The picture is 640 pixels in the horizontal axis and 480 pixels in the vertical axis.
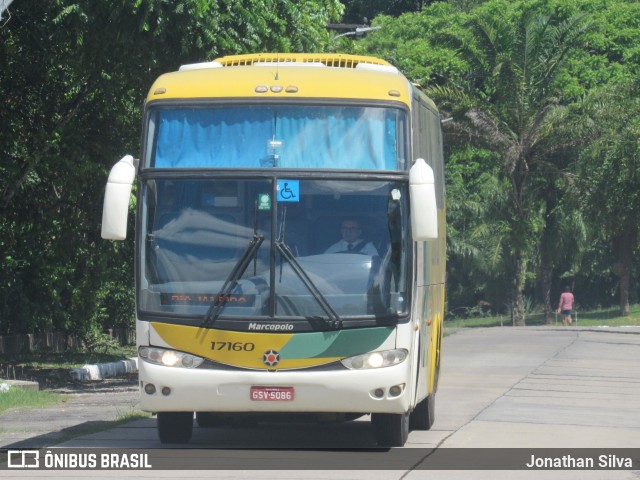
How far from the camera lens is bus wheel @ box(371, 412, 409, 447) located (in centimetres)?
1126

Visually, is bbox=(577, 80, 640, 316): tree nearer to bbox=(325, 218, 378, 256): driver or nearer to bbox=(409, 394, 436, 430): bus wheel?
bbox=(409, 394, 436, 430): bus wheel

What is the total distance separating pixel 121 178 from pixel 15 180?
11.2 metres

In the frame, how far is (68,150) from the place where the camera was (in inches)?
853

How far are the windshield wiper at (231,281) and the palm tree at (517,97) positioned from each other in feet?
101

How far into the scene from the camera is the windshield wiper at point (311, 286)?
34.9 ft

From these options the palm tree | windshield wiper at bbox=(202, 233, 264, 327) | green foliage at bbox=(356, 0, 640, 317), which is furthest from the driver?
the palm tree

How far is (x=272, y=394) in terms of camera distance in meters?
10.6

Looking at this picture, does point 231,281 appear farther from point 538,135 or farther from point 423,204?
point 538,135

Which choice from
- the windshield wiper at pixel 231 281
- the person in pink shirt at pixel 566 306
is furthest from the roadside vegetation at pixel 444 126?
the windshield wiper at pixel 231 281

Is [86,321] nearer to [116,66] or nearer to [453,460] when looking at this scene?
[116,66]

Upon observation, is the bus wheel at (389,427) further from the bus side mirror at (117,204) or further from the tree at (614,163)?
the tree at (614,163)
